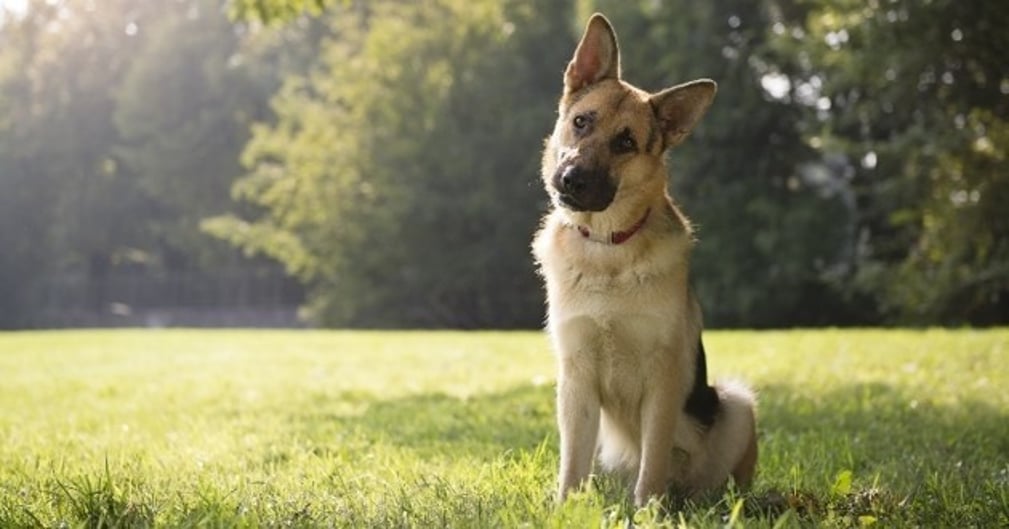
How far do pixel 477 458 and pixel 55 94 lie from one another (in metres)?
51.2

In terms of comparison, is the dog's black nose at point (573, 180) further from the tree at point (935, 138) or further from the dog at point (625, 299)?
the tree at point (935, 138)

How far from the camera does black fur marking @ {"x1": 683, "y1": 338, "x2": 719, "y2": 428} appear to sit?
4582mm

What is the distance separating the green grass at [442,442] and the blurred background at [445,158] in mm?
4472

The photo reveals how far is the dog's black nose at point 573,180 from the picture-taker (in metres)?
4.24

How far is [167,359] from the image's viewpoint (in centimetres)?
1611

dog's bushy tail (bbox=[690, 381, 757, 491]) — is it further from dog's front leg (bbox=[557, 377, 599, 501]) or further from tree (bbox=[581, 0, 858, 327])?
tree (bbox=[581, 0, 858, 327])

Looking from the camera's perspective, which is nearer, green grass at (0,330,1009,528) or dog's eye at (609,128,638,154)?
green grass at (0,330,1009,528)

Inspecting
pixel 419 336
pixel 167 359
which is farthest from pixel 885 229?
pixel 167 359

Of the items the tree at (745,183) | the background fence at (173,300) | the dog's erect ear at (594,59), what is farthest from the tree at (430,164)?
the dog's erect ear at (594,59)

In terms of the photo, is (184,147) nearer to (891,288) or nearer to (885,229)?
(885,229)

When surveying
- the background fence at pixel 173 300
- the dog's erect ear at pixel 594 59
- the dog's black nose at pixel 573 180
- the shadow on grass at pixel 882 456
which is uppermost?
the dog's erect ear at pixel 594 59

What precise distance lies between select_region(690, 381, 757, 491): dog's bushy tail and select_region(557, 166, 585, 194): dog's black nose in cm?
133

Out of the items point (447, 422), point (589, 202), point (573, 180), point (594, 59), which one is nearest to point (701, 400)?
point (589, 202)

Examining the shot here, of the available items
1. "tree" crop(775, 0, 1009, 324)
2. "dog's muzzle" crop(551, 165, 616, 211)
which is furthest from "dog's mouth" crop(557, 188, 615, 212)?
"tree" crop(775, 0, 1009, 324)
